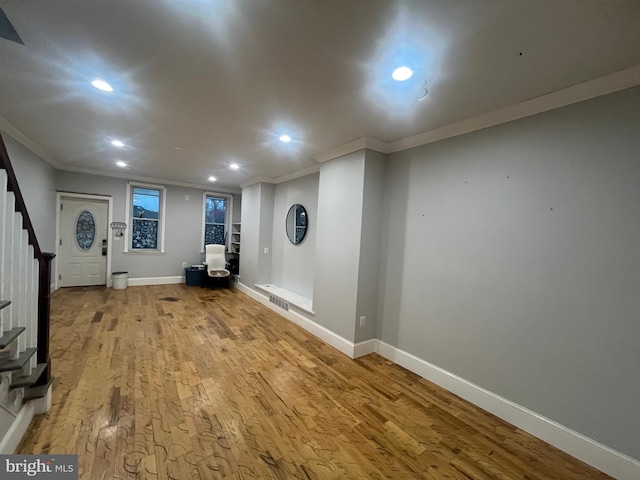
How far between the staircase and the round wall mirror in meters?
3.13

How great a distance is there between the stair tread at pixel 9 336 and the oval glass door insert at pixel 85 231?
5.06 m

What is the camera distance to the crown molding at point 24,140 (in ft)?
9.72

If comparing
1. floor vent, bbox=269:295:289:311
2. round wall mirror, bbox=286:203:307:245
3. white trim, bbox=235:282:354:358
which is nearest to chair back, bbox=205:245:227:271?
white trim, bbox=235:282:354:358

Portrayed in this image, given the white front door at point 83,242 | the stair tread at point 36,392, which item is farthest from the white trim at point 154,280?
the stair tread at point 36,392

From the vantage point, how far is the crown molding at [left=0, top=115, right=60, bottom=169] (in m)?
2.96

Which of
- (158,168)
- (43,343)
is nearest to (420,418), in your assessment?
(43,343)

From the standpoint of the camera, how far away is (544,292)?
6.13ft

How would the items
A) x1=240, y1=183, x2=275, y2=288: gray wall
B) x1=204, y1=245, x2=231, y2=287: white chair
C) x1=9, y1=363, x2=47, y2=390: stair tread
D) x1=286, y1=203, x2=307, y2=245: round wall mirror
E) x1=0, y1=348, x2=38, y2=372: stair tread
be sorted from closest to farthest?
x1=0, y1=348, x2=38, y2=372: stair tread → x1=9, y1=363, x2=47, y2=390: stair tread → x1=286, y1=203, x2=307, y2=245: round wall mirror → x1=240, y1=183, x2=275, y2=288: gray wall → x1=204, y1=245, x2=231, y2=287: white chair

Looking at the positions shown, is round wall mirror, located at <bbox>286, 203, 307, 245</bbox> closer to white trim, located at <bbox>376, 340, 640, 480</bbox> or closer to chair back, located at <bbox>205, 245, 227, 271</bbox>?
chair back, located at <bbox>205, 245, 227, 271</bbox>

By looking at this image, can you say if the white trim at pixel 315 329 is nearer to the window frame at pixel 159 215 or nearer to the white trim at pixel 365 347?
the white trim at pixel 365 347

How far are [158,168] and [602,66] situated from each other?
5.85 metres

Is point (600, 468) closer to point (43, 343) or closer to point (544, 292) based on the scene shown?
point (544, 292)

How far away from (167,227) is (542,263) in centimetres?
684
